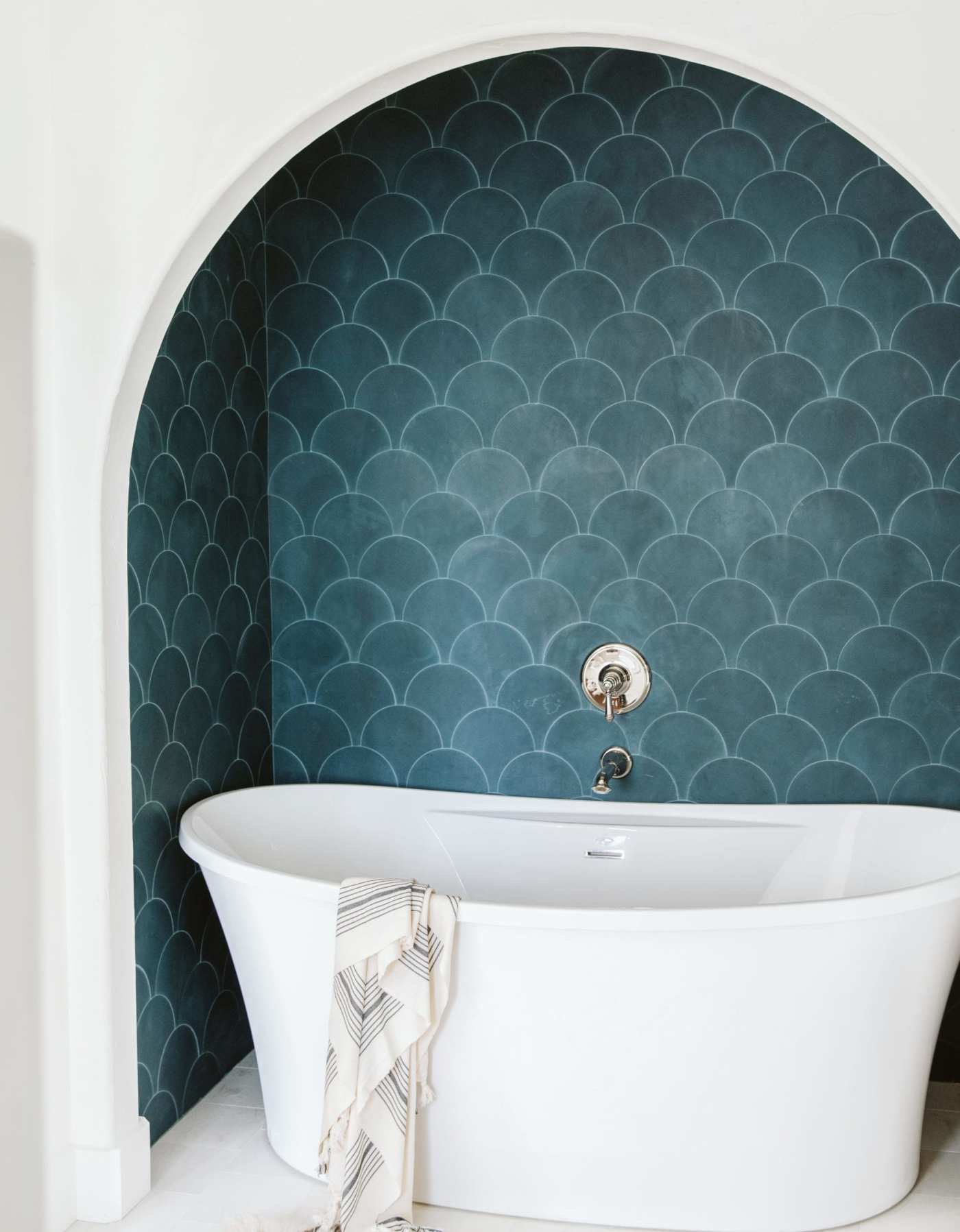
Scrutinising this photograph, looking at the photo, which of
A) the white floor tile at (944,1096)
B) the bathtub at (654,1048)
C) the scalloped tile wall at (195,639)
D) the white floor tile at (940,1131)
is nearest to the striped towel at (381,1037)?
the bathtub at (654,1048)

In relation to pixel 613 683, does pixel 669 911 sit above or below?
below

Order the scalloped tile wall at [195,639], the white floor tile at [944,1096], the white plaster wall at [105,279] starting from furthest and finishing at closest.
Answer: the white floor tile at [944,1096] < the scalloped tile wall at [195,639] < the white plaster wall at [105,279]

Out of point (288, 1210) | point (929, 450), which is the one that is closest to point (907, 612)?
point (929, 450)

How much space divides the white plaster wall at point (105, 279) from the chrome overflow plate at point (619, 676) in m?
1.34

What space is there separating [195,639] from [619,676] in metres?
1.15

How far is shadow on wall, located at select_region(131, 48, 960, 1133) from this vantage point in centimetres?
319

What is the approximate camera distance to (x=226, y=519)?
3.30m

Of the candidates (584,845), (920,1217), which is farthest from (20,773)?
(920,1217)

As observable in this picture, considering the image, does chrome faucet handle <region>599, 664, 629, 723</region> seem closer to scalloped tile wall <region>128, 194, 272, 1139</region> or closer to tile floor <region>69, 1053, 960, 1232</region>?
scalloped tile wall <region>128, 194, 272, 1139</region>

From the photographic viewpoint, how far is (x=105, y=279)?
244 centimetres

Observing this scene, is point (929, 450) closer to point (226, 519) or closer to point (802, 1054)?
point (802, 1054)

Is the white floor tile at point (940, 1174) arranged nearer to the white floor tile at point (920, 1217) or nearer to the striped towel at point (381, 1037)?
the white floor tile at point (920, 1217)

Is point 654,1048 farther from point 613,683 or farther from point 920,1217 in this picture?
point 613,683

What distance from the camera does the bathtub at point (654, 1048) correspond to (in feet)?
7.65
